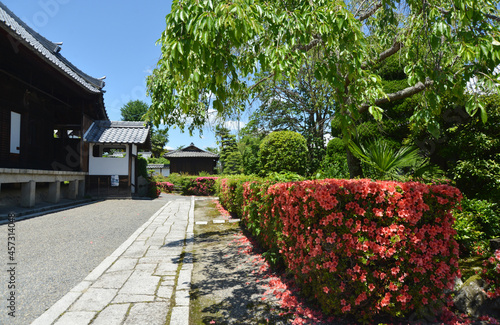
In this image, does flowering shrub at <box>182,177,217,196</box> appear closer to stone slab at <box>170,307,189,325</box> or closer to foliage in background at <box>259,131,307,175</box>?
foliage in background at <box>259,131,307,175</box>

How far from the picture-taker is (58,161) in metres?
14.1

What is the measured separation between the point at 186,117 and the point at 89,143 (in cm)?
1164

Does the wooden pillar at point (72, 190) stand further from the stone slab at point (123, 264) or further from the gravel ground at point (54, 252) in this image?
the stone slab at point (123, 264)

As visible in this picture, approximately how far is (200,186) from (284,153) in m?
14.2

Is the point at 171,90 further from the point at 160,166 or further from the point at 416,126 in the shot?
the point at 160,166

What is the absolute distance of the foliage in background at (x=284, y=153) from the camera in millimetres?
8578

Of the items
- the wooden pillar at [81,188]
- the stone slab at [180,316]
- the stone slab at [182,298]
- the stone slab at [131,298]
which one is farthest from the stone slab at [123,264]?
the wooden pillar at [81,188]

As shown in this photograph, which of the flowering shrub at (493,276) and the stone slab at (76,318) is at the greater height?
the flowering shrub at (493,276)

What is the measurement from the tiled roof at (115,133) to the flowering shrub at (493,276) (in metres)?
14.8

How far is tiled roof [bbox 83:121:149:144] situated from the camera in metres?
14.8

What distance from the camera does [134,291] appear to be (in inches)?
132

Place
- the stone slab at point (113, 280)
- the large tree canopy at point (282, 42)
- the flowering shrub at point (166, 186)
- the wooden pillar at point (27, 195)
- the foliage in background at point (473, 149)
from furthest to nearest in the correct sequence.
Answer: the flowering shrub at point (166, 186) < the wooden pillar at point (27, 195) < the foliage in background at point (473, 149) < the stone slab at point (113, 280) < the large tree canopy at point (282, 42)

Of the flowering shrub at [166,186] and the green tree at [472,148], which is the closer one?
the green tree at [472,148]

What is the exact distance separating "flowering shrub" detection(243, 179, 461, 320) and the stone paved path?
155 cm
